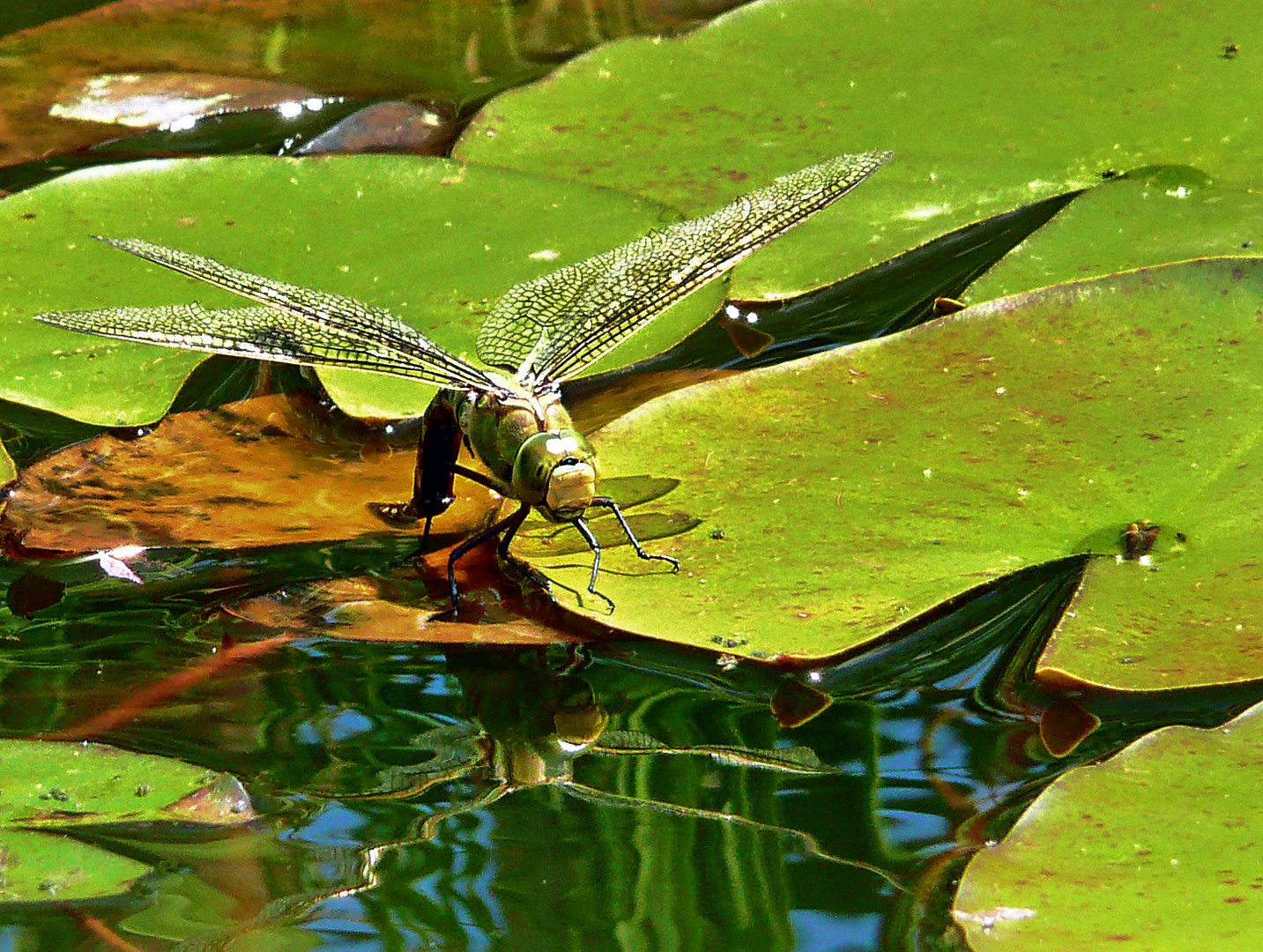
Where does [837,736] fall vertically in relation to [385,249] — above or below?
below

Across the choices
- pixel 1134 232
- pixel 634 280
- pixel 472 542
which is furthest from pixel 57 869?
pixel 1134 232

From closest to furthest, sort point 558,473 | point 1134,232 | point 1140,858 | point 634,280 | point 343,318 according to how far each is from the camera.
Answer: point 1140,858
point 558,473
point 343,318
point 634,280
point 1134,232

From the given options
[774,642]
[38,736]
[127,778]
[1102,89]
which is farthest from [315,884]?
[1102,89]

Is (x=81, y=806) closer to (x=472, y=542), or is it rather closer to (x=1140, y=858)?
(x=472, y=542)

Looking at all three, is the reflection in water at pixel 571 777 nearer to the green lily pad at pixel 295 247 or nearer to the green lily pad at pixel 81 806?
the green lily pad at pixel 81 806

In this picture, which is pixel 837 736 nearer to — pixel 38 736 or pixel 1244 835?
pixel 1244 835

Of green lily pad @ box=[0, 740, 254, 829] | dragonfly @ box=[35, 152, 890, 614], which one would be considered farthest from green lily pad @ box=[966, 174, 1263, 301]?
green lily pad @ box=[0, 740, 254, 829]

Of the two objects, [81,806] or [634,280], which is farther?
[634,280]
